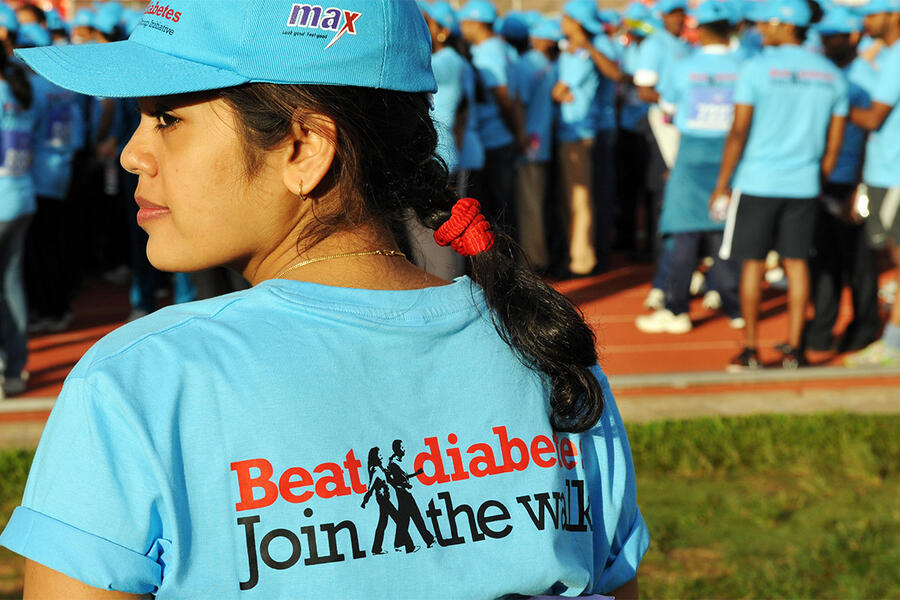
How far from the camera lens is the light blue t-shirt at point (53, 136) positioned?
7.35m

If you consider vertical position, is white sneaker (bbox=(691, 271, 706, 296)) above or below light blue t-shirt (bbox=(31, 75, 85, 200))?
below

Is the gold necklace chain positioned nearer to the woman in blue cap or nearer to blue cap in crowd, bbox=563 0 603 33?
the woman in blue cap

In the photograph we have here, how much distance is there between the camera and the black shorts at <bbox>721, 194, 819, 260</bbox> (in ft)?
23.5

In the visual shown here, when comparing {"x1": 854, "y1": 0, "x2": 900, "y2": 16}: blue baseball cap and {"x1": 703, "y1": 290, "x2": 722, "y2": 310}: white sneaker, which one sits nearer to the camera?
{"x1": 854, "y1": 0, "x2": 900, "y2": 16}: blue baseball cap

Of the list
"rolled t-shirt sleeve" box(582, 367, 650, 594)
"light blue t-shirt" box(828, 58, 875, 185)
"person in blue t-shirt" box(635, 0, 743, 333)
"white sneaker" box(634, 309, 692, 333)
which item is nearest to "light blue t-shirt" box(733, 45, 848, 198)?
"person in blue t-shirt" box(635, 0, 743, 333)

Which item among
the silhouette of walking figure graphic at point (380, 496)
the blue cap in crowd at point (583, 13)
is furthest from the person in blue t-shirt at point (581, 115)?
the silhouette of walking figure graphic at point (380, 496)

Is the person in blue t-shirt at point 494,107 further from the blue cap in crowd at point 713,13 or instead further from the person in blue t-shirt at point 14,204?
the person in blue t-shirt at point 14,204

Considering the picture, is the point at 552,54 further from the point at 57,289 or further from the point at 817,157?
the point at 57,289

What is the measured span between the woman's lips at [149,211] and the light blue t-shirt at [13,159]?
5545 millimetres

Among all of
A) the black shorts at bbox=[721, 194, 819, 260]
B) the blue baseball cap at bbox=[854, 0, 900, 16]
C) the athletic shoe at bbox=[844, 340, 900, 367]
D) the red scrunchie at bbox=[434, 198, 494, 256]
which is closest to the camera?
the red scrunchie at bbox=[434, 198, 494, 256]

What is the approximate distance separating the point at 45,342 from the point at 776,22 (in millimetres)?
5611

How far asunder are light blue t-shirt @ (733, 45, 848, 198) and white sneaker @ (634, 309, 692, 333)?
1760 mm

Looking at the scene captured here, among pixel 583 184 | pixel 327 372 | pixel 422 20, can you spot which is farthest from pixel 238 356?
pixel 583 184

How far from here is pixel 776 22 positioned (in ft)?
22.9
